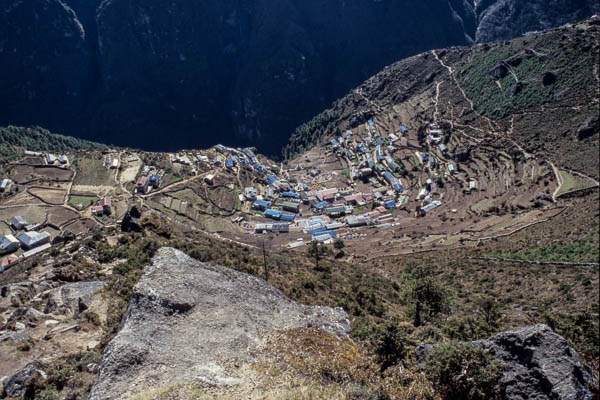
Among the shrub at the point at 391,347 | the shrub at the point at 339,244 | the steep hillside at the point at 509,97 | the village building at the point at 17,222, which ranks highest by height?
the steep hillside at the point at 509,97

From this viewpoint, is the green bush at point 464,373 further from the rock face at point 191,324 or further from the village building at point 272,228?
the village building at point 272,228

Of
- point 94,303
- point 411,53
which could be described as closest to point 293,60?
point 411,53

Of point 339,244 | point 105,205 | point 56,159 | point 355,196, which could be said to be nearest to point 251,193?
point 355,196

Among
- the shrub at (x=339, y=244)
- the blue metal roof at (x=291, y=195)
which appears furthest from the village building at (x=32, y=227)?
the shrub at (x=339, y=244)

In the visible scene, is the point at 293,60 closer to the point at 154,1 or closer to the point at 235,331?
the point at 154,1

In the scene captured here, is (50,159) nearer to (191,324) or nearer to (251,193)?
(251,193)
